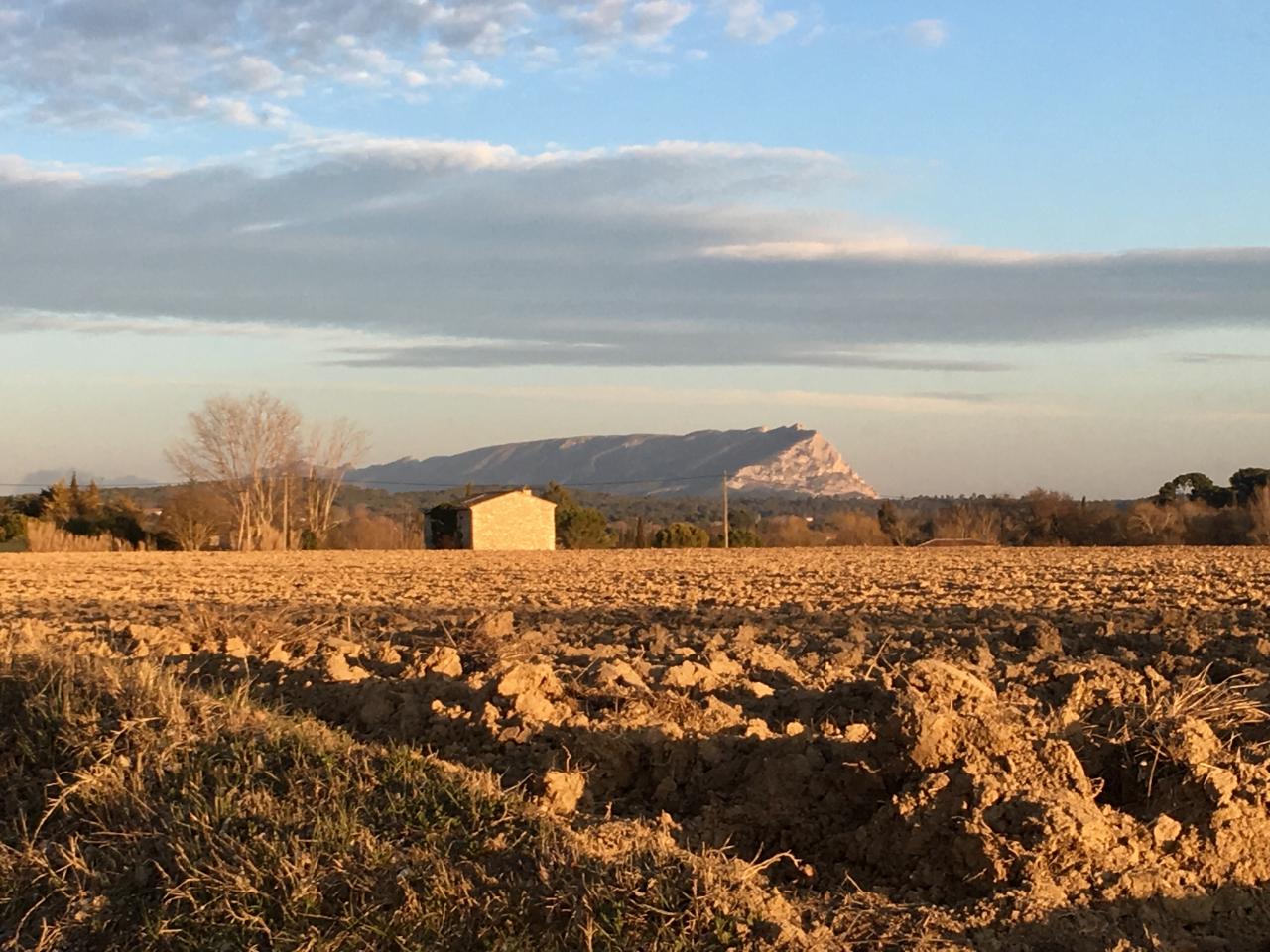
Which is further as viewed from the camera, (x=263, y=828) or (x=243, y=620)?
(x=243, y=620)

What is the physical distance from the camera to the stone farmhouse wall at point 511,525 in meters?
78.6

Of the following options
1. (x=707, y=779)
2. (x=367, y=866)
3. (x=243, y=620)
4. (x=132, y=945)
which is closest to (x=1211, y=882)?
(x=707, y=779)

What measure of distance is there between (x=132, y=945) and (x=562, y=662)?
5399 mm

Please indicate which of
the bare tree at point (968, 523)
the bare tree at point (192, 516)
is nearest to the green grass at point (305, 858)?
the bare tree at point (192, 516)

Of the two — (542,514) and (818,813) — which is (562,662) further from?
(542,514)

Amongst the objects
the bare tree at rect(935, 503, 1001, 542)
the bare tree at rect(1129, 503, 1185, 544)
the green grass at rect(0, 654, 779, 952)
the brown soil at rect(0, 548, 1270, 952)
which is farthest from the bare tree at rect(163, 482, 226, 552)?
the green grass at rect(0, 654, 779, 952)

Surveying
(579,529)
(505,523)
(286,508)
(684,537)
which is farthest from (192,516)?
(684,537)

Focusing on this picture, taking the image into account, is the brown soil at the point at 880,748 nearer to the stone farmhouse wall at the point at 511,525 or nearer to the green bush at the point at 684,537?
the stone farmhouse wall at the point at 511,525

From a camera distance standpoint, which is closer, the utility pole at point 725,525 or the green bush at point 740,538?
the utility pole at point 725,525

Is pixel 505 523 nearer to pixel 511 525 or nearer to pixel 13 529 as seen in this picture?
pixel 511 525

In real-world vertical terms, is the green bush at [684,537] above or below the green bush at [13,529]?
below

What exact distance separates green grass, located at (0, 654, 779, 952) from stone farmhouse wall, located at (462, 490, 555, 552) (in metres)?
70.1

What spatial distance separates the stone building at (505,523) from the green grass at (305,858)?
6945 cm

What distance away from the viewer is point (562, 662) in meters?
11.0
